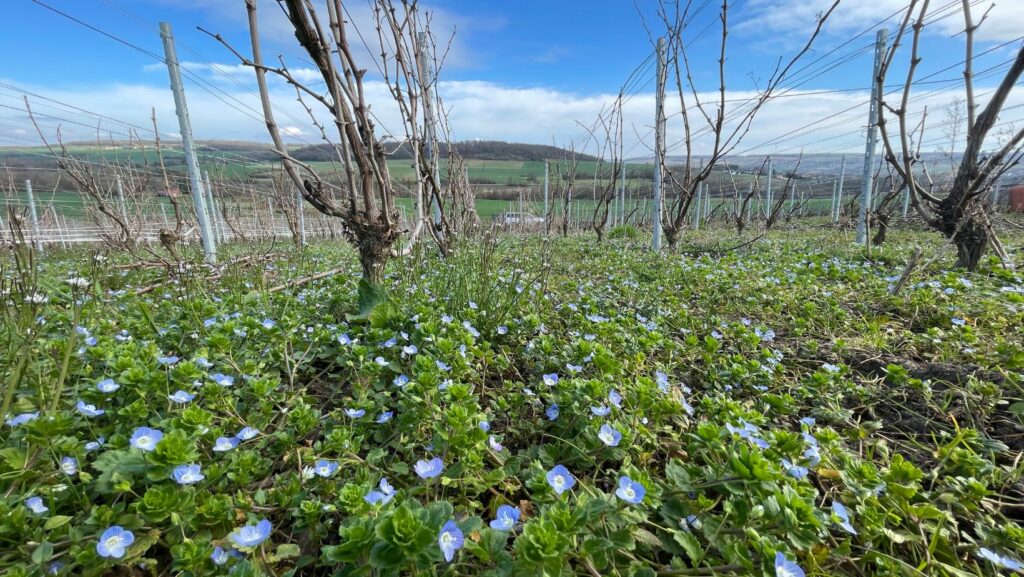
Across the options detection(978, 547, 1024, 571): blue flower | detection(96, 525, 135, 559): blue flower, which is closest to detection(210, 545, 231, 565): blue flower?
detection(96, 525, 135, 559): blue flower

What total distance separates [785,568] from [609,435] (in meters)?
0.56

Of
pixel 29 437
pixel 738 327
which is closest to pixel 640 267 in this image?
pixel 738 327

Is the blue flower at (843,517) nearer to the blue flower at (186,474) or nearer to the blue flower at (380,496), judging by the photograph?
the blue flower at (380,496)

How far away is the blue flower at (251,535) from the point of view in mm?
963

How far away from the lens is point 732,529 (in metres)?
1.10

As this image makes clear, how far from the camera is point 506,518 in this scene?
103cm

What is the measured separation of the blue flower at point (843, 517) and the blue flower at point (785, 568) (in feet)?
0.87

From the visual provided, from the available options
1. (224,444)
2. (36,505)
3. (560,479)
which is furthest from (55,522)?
(560,479)

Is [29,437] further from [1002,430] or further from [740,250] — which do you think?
[740,250]

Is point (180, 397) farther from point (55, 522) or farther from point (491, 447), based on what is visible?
point (491, 447)

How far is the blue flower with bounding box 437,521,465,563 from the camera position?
902mm

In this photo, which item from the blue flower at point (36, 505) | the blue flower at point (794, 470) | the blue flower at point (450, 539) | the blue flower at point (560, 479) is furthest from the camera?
the blue flower at point (794, 470)

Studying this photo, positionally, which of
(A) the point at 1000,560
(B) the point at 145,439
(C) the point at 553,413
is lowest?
(A) the point at 1000,560

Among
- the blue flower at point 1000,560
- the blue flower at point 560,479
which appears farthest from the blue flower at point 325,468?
the blue flower at point 1000,560
